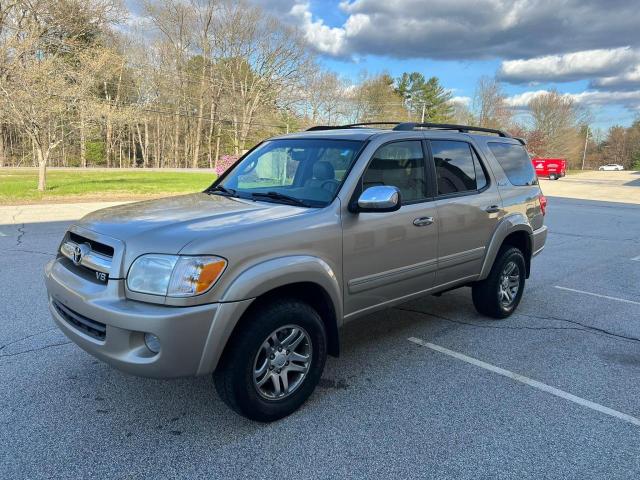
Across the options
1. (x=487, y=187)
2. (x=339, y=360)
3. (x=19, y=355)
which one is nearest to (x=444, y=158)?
(x=487, y=187)

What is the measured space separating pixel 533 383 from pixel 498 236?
1540mm

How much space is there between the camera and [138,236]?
2656 mm

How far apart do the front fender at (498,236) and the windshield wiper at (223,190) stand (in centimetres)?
248

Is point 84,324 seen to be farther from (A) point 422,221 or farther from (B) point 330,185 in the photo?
(A) point 422,221

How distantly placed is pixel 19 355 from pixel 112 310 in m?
1.88

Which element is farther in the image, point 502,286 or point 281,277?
point 502,286

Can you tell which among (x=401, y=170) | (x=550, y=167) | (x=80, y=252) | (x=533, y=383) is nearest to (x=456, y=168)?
(x=401, y=170)

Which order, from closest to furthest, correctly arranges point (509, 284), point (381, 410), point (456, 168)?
point (381, 410), point (456, 168), point (509, 284)

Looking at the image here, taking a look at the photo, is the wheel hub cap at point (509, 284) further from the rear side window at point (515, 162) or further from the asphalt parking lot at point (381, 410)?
the rear side window at point (515, 162)

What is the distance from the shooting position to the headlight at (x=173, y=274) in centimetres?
250

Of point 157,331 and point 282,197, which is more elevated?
point 282,197

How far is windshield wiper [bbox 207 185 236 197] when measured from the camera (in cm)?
388

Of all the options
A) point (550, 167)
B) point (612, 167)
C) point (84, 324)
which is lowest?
point (84, 324)

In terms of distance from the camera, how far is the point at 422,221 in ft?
12.3
